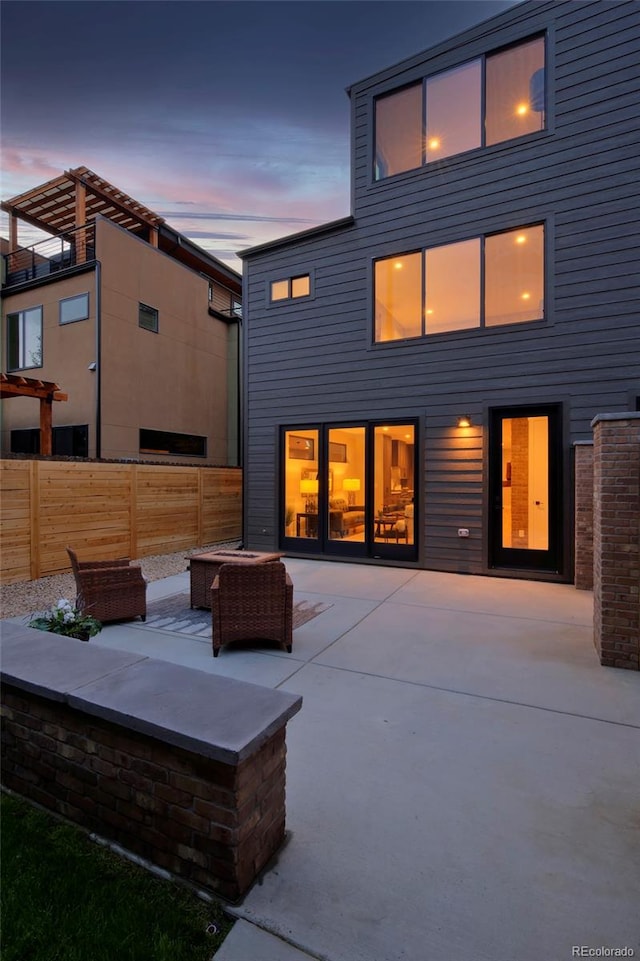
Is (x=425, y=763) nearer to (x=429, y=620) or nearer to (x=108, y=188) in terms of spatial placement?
(x=429, y=620)

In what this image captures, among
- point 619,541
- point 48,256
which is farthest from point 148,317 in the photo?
point 619,541

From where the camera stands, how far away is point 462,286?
23.0 feet

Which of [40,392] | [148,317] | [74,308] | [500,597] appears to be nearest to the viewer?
[500,597]

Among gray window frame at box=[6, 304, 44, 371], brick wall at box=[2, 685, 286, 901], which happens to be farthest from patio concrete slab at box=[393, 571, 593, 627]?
gray window frame at box=[6, 304, 44, 371]

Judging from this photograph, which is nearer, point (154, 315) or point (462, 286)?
point (462, 286)

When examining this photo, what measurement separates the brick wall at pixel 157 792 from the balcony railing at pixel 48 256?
1192 cm

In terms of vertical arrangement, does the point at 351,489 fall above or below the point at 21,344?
below

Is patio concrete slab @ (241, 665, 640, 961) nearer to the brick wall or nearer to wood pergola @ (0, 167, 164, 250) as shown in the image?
the brick wall

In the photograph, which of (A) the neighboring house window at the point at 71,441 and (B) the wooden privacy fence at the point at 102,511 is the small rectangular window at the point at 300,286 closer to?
(B) the wooden privacy fence at the point at 102,511

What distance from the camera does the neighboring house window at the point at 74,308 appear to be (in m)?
10.5

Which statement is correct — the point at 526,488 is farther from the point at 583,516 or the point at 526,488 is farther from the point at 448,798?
the point at 448,798

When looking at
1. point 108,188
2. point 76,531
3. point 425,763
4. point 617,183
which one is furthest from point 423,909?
point 108,188

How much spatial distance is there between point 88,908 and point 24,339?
13.5m

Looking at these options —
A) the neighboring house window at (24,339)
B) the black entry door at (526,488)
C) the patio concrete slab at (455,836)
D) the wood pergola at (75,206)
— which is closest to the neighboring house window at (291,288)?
the black entry door at (526,488)
